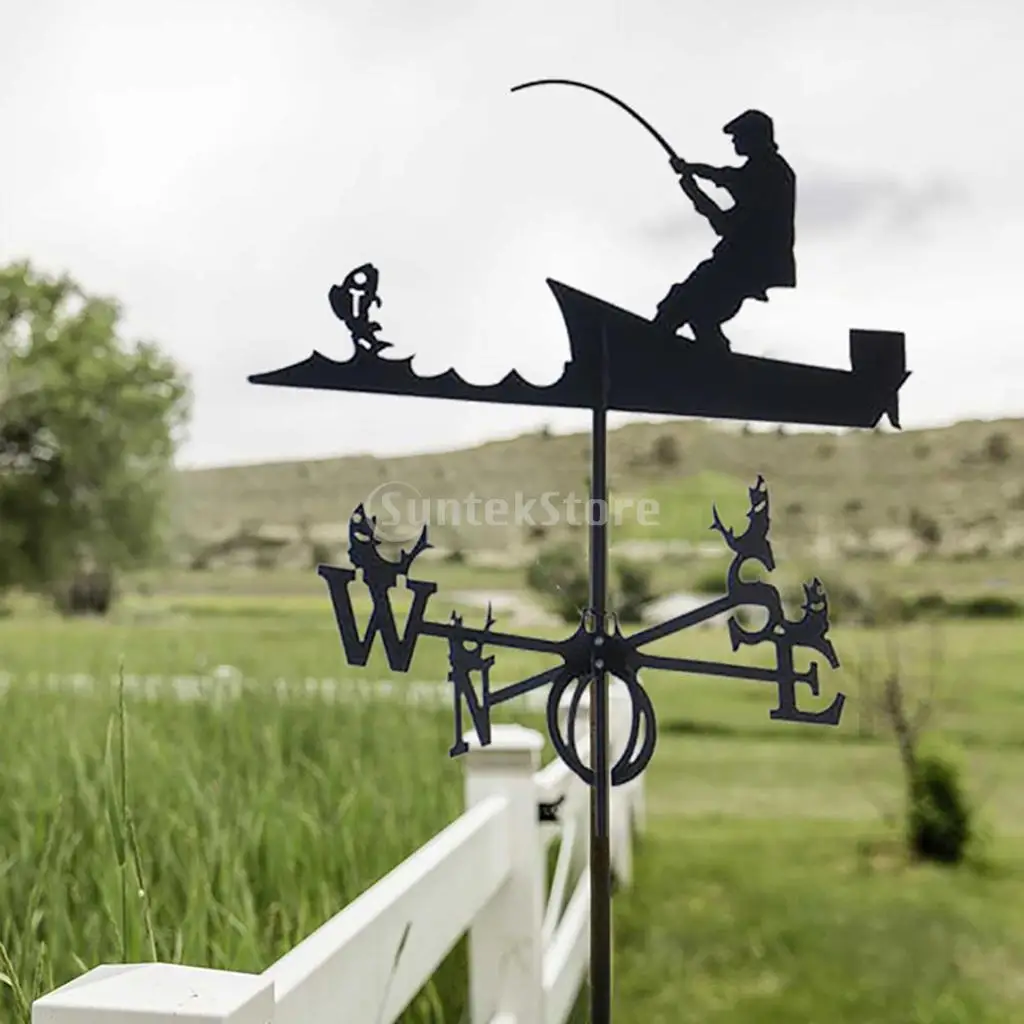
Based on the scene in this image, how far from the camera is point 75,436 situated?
207 inches

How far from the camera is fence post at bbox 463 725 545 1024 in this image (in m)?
1.17

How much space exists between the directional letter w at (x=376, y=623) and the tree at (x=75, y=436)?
455 centimetres

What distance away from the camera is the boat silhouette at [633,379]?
2.01 ft

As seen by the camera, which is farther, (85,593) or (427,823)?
(85,593)

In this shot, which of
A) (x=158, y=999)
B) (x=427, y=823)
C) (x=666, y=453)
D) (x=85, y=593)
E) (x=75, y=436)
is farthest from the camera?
(x=75, y=436)

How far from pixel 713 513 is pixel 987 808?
311cm

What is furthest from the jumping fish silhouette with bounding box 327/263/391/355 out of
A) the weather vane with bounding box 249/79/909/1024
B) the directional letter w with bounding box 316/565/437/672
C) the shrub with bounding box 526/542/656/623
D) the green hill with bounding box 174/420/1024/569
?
the green hill with bounding box 174/420/1024/569

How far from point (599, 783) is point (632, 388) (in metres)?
0.20

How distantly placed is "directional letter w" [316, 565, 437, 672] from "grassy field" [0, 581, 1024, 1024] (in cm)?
15

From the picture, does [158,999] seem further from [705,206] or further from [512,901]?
[512,901]

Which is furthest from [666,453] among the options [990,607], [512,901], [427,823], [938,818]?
[512,901]

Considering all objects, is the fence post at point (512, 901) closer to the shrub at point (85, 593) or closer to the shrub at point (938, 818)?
the shrub at point (938, 818)

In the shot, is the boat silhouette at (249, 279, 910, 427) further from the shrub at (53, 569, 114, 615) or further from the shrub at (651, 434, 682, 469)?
the shrub at (53, 569, 114, 615)

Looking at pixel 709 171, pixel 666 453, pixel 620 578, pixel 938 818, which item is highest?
pixel 666 453
